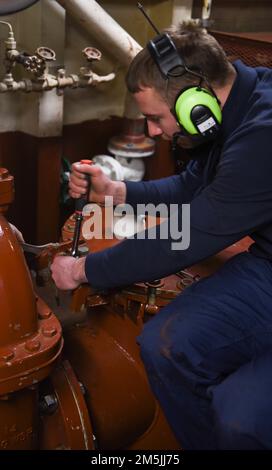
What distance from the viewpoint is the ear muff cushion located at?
3.92 feet

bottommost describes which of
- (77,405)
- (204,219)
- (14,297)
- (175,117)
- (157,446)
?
(157,446)

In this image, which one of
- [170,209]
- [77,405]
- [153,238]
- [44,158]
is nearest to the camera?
[153,238]

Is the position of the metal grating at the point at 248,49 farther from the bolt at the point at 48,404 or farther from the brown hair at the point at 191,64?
the bolt at the point at 48,404

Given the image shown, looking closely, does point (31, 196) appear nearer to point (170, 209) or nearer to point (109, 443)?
point (170, 209)

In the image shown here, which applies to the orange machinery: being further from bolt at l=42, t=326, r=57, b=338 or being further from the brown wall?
the brown wall

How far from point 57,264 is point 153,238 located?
0.25m

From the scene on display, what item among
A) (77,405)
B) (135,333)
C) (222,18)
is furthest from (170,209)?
(222,18)

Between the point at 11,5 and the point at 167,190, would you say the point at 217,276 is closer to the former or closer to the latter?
the point at 167,190

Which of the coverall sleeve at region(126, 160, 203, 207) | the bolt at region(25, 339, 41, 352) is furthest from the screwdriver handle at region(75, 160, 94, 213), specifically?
the bolt at region(25, 339, 41, 352)

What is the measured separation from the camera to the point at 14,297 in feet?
3.66

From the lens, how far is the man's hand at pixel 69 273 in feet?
4.29

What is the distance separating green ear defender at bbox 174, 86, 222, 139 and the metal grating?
0.92 meters

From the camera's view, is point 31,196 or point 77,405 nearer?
point 77,405

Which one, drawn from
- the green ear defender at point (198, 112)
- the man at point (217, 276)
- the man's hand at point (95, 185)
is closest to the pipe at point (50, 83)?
the man's hand at point (95, 185)
